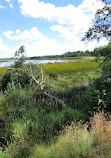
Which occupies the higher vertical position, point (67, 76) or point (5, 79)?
point (5, 79)

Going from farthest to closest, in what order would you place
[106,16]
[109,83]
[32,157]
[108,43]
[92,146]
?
1. [108,43]
2. [106,16]
3. [109,83]
4. [92,146]
5. [32,157]

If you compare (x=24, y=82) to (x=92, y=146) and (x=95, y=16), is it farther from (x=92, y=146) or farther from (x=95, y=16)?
(x=92, y=146)

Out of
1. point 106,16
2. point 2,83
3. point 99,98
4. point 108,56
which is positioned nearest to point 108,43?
point 108,56

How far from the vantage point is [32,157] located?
9.96 feet

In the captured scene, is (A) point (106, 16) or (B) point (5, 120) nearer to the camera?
(B) point (5, 120)

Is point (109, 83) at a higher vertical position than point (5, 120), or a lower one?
higher

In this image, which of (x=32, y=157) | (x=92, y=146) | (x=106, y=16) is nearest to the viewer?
(x=32, y=157)

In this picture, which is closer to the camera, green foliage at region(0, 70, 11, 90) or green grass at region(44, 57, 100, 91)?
green foliage at region(0, 70, 11, 90)

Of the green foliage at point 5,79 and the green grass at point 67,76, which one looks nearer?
the green foliage at point 5,79

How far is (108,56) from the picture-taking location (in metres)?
10.5

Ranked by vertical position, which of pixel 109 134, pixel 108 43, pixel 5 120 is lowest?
pixel 5 120

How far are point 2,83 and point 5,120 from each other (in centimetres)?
597

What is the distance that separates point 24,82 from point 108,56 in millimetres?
6590

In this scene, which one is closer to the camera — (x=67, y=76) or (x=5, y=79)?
(x=5, y=79)
